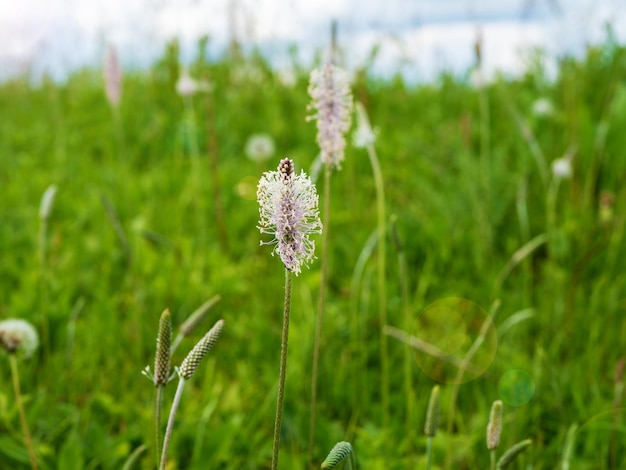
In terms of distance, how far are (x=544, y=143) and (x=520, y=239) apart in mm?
876

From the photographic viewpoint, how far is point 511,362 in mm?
2016

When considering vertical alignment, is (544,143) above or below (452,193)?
above

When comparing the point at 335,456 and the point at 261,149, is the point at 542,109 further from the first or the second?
Answer: the point at 335,456

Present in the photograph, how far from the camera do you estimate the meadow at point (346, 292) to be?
1683 mm

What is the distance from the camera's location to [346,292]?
2.47m

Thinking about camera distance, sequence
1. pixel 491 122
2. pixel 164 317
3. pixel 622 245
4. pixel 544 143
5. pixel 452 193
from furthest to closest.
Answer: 1. pixel 491 122
2. pixel 544 143
3. pixel 452 193
4. pixel 622 245
5. pixel 164 317

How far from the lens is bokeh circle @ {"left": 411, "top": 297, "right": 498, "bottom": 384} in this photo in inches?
80.0

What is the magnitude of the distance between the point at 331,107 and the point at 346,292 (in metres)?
1.32

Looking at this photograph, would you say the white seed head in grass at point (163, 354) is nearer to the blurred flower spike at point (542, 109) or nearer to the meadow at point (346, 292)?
the meadow at point (346, 292)

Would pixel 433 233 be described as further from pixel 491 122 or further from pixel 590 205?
pixel 491 122

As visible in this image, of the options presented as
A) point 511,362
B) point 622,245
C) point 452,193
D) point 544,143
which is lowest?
point 511,362

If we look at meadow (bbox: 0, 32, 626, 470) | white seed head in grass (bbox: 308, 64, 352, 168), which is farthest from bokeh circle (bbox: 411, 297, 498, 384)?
white seed head in grass (bbox: 308, 64, 352, 168)

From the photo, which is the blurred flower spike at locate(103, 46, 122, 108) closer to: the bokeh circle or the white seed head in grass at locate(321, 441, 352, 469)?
the bokeh circle

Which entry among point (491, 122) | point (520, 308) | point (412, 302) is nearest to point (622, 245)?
point (520, 308)
